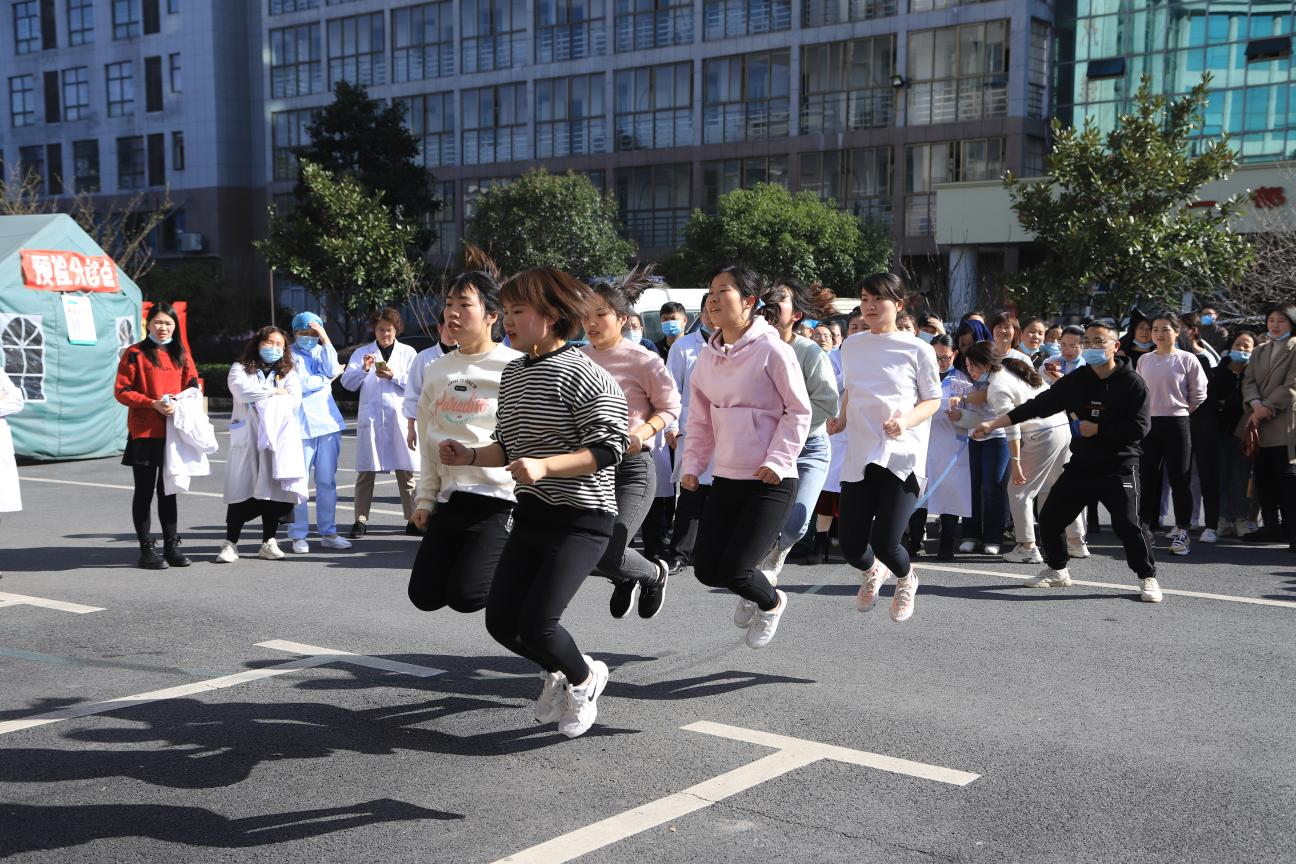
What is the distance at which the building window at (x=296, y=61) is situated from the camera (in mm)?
52531

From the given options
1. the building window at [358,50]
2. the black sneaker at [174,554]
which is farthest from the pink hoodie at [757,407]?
the building window at [358,50]

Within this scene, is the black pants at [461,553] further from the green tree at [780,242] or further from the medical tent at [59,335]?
the green tree at [780,242]

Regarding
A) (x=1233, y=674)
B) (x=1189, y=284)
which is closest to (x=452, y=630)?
(x=1233, y=674)

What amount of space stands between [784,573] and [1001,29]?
104 feet

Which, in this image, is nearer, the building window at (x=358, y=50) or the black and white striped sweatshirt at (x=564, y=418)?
the black and white striped sweatshirt at (x=564, y=418)

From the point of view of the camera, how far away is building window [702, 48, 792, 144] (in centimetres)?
4194

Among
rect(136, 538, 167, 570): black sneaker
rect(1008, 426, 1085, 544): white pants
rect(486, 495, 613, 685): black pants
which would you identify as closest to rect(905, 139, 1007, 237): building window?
rect(1008, 426, 1085, 544): white pants

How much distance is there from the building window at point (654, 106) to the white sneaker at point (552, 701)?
40.0 meters

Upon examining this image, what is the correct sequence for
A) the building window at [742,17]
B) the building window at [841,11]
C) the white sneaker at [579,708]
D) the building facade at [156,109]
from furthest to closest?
the building facade at [156,109], the building window at [742,17], the building window at [841,11], the white sneaker at [579,708]

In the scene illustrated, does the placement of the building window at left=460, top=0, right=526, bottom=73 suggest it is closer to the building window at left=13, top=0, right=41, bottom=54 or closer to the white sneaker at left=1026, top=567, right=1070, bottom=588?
the building window at left=13, top=0, right=41, bottom=54

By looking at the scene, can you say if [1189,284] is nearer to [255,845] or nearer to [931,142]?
[931,142]

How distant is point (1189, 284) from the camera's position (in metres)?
21.8

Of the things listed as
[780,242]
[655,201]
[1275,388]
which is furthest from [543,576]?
[655,201]

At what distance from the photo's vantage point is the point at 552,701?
5230 millimetres
